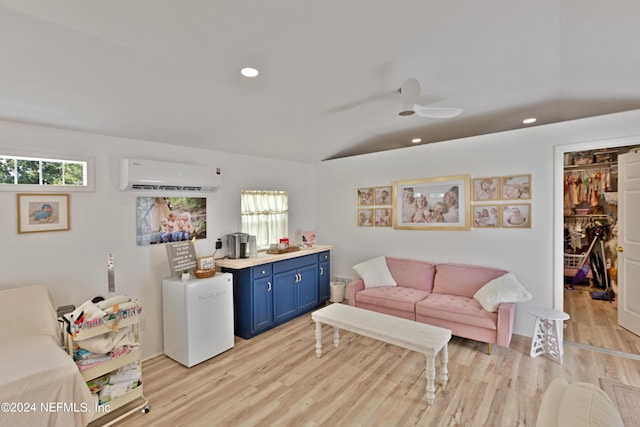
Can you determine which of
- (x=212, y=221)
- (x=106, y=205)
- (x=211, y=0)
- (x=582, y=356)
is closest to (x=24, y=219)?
(x=106, y=205)

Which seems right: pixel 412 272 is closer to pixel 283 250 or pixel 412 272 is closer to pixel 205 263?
pixel 283 250

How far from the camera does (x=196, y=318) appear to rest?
292 centimetres

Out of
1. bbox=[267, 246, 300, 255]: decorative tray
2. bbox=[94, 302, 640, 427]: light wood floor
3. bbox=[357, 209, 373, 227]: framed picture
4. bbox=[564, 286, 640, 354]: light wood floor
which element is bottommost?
bbox=[94, 302, 640, 427]: light wood floor

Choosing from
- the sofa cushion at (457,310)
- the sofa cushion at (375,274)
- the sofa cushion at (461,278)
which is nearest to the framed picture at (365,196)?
the sofa cushion at (375,274)

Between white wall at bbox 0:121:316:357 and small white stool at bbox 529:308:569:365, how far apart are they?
3.81 m

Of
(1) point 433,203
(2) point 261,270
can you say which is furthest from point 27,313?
(1) point 433,203

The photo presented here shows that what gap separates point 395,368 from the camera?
2.82 meters

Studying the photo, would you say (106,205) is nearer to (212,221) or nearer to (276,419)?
(212,221)

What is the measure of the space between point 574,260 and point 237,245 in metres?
6.08

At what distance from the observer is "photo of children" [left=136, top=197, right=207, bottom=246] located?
10.1 feet

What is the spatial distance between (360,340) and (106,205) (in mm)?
3092

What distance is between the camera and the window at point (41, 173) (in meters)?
2.35

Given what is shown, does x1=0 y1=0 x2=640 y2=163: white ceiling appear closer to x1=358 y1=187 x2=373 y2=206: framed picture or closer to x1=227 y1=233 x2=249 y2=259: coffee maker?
x1=227 y1=233 x2=249 y2=259: coffee maker

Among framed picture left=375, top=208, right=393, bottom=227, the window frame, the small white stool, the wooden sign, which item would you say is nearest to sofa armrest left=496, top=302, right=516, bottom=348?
the small white stool
